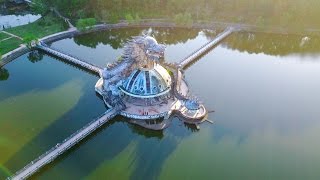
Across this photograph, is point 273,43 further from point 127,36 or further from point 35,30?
point 35,30

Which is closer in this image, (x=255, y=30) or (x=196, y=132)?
(x=196, y=132)

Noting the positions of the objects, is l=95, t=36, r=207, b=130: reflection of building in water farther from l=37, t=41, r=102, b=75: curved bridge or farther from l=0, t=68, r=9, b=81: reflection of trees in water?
l=0, t=68, r=9, b=81: reflection of trees in water

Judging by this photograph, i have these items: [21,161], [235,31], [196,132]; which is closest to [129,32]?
[235,31]

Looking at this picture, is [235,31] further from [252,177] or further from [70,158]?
[70,158]

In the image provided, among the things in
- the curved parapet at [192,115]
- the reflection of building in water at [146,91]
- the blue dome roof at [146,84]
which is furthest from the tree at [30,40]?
the curved parapet at [192,115]

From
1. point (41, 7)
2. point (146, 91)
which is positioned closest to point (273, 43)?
point (146, 91)

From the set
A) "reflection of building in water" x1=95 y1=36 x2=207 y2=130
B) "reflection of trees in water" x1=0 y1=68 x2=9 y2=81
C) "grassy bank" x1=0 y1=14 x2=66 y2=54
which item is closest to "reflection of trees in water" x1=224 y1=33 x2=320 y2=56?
"reflection of building in water" x1=95 y1=36 x2=207 y2=130

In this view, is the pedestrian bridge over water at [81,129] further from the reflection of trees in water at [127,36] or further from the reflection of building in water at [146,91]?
the reflection of trees in water at [127,36]
